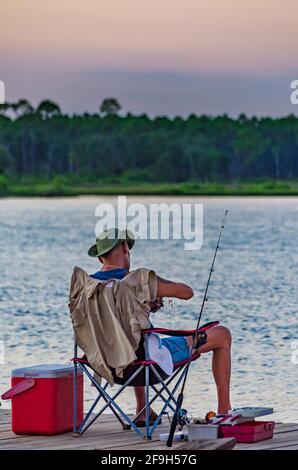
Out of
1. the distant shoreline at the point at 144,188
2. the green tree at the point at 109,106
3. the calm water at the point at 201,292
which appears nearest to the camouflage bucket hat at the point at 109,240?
the calm water at the point at 201,292

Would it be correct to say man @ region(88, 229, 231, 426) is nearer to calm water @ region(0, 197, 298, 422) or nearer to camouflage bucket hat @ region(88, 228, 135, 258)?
camouflage bucket hat @ region(88, 228, 135, 258)

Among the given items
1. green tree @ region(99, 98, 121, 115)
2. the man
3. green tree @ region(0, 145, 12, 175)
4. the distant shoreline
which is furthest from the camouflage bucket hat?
the distant shoreline

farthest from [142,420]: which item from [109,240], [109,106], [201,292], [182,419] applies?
[109,106]

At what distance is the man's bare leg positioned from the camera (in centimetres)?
462

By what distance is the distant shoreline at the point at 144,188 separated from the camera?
171ft

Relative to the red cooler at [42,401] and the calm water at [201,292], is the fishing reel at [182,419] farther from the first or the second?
the calm water at [201,292]

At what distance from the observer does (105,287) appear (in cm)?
449

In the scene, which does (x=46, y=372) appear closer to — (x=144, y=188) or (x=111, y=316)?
(x=111, y=316)

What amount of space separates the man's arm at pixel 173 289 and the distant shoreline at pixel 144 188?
1856 inches

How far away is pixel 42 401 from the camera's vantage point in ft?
15.2

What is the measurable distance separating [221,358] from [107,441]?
515 millimetres

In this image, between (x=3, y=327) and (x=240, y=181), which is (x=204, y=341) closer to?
(x=3, y=327)

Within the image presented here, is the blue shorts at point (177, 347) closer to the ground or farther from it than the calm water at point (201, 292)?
farther from it

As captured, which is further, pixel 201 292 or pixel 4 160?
pixel 4 160
